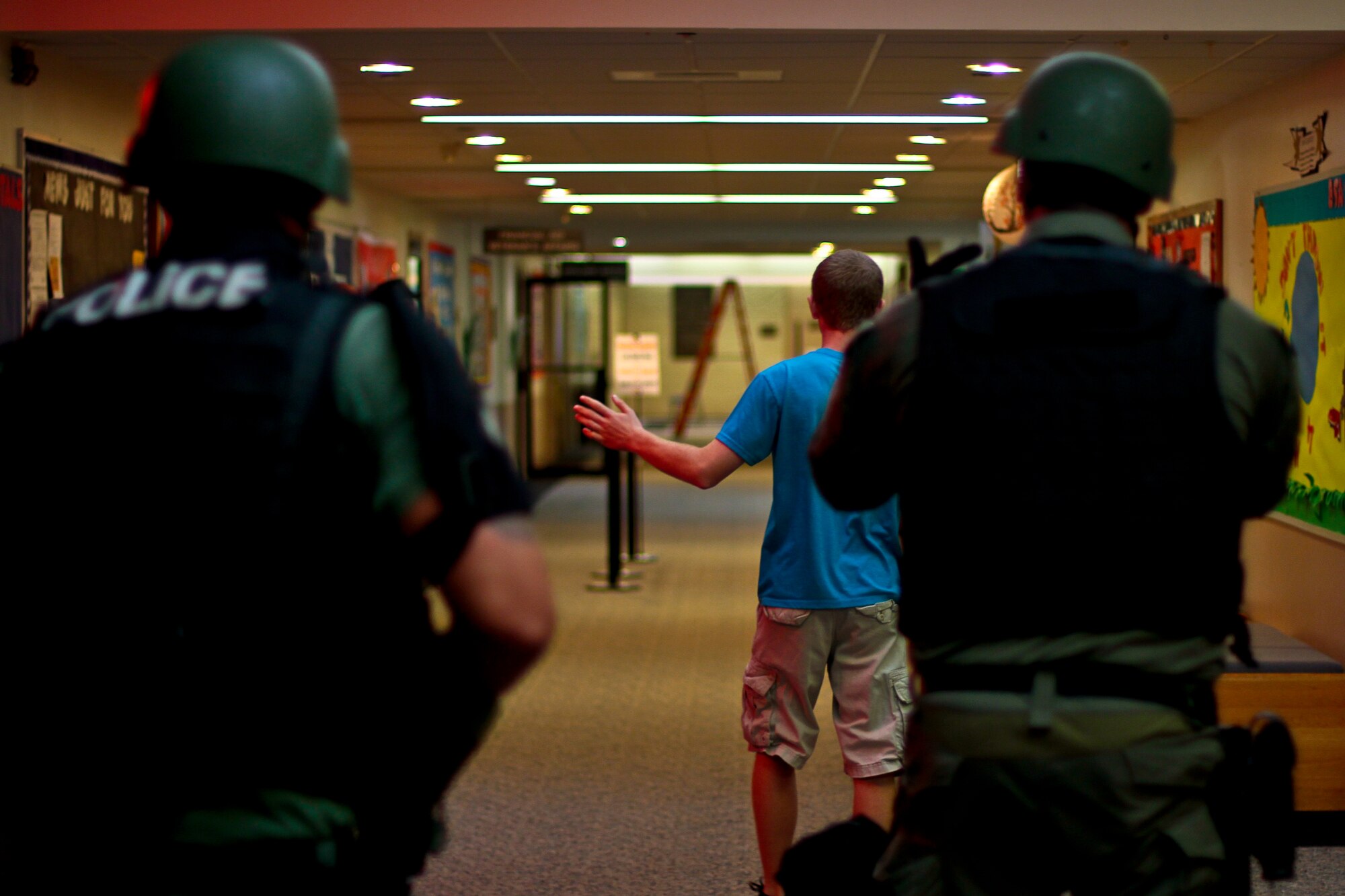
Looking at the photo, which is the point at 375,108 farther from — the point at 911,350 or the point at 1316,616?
the point at 911,350

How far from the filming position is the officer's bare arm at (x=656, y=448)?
2.91 m

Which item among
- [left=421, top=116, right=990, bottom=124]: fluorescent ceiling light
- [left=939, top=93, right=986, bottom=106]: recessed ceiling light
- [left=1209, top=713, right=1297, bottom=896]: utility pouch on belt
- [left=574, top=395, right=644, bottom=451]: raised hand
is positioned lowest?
[left=1209, top=713, right=1297, bottom=896]: utility pouch on belt

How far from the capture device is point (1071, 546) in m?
1.50

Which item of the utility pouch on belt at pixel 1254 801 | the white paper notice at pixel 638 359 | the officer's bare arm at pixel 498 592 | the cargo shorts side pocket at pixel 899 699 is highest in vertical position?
the white paper notice at pixel 638 359

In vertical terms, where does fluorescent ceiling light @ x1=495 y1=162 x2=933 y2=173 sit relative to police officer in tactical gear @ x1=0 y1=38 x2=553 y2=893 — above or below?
above

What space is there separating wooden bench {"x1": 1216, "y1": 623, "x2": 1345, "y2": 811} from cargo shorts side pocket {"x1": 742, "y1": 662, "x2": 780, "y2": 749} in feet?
4.82

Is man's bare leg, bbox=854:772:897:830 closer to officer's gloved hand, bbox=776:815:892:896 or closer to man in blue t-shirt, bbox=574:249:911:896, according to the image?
man in blue t-shirt, bbox=574:249:911:896

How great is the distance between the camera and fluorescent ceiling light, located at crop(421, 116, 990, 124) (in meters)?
6.79

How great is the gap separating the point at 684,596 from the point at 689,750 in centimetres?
301

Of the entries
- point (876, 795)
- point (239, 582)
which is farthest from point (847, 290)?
point (239, 582)

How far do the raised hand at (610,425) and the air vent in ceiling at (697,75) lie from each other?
293cm

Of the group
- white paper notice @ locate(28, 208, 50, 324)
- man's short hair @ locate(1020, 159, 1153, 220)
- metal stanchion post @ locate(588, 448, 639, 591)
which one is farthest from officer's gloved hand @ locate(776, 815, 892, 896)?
metal stanchion post @ locate(588, 448, 639, 591)

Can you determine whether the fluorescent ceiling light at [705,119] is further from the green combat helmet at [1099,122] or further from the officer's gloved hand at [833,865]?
the officer's gloved hand at [833,865]

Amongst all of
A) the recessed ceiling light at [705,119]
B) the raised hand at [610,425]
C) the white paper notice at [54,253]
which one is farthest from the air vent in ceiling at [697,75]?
the raised hand at [610,425]
